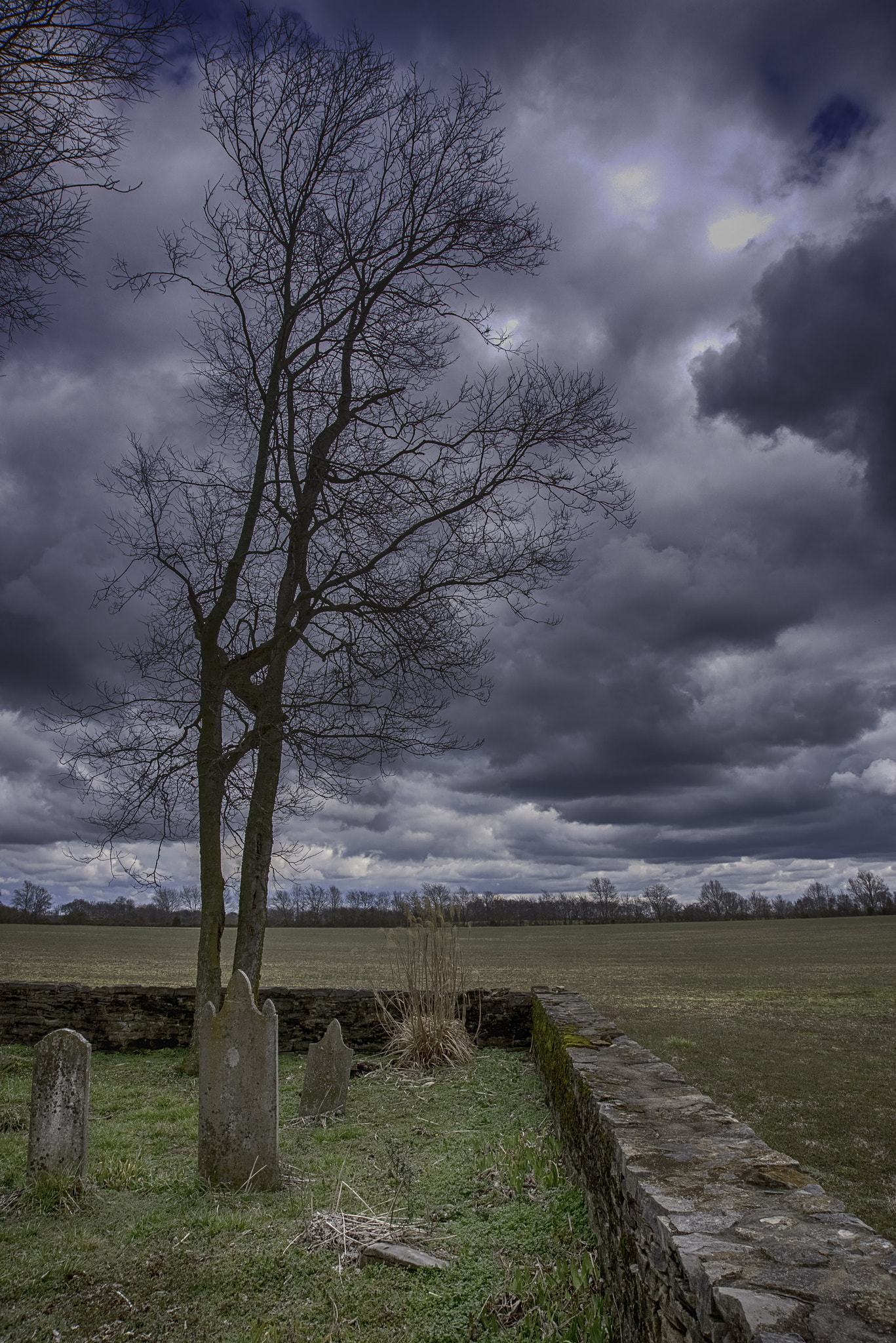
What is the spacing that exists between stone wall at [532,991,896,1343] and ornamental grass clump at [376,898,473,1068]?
409 cm

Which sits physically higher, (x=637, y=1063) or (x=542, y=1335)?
(x=637, y=1063)

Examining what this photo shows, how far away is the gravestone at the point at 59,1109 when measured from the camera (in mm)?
4594

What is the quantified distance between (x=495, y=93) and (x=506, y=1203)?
36.4ft

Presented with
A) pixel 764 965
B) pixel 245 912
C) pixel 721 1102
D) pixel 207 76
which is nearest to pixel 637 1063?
pixel 721 1102

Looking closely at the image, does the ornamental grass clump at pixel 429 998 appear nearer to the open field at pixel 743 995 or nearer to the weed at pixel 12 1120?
the open field at pixel 743 995

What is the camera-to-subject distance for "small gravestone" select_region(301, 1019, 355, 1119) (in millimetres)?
6402

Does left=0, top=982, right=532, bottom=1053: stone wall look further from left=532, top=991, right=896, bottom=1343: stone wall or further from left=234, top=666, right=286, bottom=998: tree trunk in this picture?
left=532, top=991, right=896, bottom=1343: stone wall

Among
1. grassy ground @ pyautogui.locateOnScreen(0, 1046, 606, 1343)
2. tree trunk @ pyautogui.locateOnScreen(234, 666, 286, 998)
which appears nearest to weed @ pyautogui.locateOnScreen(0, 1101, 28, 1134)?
grassy ground @ pyautogui.locateOnScreen(0, 1046, 606, 1343)

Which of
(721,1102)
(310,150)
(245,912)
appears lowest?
(721,1102)

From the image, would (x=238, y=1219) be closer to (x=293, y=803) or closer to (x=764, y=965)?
(x=293, y=803)

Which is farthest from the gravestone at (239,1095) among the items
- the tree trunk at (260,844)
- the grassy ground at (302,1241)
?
the tree trunk at (260,844)

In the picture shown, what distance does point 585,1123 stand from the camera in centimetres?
407

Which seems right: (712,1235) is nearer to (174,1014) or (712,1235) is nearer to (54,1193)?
(54,1193)

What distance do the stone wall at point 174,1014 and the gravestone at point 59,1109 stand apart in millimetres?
4725
